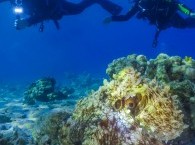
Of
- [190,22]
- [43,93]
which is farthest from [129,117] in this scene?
[190,22]

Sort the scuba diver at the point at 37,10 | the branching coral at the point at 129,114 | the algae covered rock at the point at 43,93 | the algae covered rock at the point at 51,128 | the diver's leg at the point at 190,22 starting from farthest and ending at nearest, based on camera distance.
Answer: the diver's leg at the point at 190,22, the scuba diver at the point at 37,10, the algae covered rock at the point at 43,93, the algae covered rock at the point at 51,128, the branching coral at the point at 129,114

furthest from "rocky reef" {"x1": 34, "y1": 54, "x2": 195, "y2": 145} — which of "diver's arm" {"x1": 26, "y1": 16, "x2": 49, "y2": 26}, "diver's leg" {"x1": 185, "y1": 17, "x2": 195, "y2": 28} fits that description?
"diver's leg" {"x1": 185, "y1": 17, "x2": 195, "y2": 28}

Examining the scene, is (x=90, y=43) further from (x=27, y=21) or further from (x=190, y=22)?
(x=27, y=21)

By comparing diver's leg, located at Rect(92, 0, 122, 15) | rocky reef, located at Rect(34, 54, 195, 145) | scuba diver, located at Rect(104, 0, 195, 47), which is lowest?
rocky reef, located at Rect(34, 54, 195, 145)

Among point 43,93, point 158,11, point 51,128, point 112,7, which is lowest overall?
point 51,128

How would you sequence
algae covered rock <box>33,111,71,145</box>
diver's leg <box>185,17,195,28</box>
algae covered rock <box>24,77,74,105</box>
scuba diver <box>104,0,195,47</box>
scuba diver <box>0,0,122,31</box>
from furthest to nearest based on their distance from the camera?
diver's leg <box>185,17,195,28</box> < scuba diver <box>0,0,122,31</box> < algae covered rock <box>24,77,74,105</box> < scuba diver <box>104,0,195,47</box> < algae covered rock <box>33,111,71,145</box>

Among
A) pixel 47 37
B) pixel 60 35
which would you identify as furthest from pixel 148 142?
pixel 47 37

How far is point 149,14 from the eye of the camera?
37.9ft

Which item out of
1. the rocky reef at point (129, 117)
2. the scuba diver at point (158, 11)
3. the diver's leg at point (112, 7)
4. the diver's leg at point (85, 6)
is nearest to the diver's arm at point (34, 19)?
the diver's leg at point (85, 6)

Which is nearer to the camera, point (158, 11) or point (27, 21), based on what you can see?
point (158, 11)

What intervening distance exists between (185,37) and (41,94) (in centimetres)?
18092

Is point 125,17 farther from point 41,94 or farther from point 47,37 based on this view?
point 47,37

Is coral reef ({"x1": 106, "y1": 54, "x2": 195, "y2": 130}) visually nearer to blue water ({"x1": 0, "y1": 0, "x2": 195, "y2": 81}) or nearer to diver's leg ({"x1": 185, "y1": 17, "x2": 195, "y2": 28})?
diver's leg ({"x1": 185, "y1": 17, "x2": 195, "y2": 28})

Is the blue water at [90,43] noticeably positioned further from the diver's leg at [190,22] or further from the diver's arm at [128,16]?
the diver's arm at [128,16]
